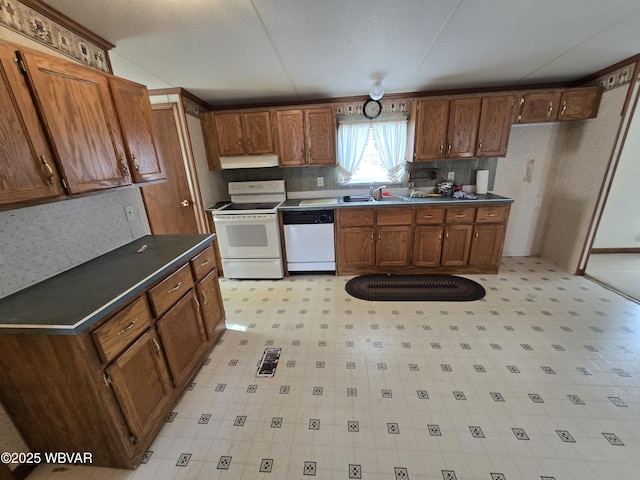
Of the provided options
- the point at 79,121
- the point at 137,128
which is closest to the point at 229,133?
the point at 137,128

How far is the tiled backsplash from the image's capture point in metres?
3.46

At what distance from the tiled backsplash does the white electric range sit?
412mm

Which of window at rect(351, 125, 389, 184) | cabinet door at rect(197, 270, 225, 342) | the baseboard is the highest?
window at rect(351, 125, 389, 184)

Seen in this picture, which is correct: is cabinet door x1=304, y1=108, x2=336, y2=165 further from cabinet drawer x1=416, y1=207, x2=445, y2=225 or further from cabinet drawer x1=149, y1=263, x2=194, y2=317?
cabinet drawer x1=149, y1=263, x2=194, y2=317

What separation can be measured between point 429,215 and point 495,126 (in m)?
1.24

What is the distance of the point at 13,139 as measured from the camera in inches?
44.6

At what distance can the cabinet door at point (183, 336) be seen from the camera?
5.27 feet

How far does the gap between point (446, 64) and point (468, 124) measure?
0.87 m

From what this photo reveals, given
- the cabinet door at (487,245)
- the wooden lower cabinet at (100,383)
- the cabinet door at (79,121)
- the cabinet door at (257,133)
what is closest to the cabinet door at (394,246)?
the cabinet door at (487,245)

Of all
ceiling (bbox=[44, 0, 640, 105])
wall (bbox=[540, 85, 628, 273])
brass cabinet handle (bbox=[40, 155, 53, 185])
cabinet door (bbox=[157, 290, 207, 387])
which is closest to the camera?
brass cabinet handle (bbox=[40, 155, 53, 185])

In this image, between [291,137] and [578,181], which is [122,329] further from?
[578,181]

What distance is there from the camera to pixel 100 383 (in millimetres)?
1155

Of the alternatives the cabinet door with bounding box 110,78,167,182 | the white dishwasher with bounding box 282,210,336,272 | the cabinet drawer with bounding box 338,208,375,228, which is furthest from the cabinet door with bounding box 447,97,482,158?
the cabinet door with bounding box 110,78,167,182

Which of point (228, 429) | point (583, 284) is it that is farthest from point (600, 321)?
point (228, 429)
